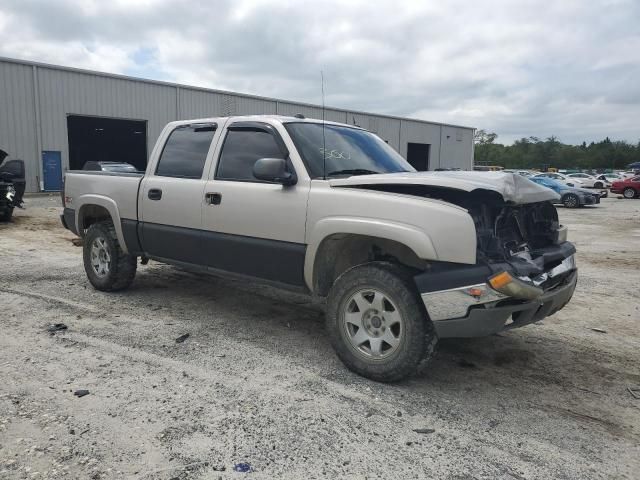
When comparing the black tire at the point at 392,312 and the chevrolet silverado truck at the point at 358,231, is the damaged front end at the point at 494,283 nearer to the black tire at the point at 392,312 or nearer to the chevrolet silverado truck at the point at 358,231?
the chevrolet silverado truck at the point at 358,231

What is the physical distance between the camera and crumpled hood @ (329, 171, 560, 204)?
336 centimetres

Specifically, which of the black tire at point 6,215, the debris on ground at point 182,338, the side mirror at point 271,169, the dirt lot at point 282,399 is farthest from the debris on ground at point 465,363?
the black tire at point 6,215

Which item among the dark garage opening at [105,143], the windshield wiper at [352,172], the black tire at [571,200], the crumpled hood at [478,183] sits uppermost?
the dark garage opening at [105,143]

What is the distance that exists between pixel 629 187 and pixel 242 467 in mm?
35428

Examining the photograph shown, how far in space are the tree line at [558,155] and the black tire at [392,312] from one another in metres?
99.2

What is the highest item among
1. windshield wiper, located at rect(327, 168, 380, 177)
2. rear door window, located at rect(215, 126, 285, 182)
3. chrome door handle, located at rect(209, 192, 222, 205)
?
rear door window, located at rect(215, 126, 285, 182)

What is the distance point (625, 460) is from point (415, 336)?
4.43ft

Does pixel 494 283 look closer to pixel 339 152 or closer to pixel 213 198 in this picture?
pixel 339 152

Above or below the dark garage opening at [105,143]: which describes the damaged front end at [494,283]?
below

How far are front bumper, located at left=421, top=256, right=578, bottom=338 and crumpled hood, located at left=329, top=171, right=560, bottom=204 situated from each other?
24.2 inches

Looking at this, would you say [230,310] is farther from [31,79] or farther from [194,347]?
[31,79]

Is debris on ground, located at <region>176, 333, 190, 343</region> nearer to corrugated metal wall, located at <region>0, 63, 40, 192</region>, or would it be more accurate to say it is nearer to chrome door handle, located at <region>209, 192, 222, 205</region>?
chrome door handle, located at <region>209, 192, 222, 205</region>

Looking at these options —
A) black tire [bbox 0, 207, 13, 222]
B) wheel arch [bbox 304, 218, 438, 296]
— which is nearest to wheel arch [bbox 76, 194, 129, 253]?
wheel arch [bbox 304, 218, 438, 296]

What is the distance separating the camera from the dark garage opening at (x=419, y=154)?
4580 centimetres
